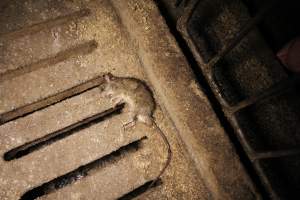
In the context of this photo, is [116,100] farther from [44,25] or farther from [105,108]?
[44,25]

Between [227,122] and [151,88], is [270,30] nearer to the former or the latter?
[227,122]

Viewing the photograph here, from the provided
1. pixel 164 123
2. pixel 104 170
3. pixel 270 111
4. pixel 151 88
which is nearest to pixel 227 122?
pixel 270 111

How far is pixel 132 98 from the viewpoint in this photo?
6.01 feet

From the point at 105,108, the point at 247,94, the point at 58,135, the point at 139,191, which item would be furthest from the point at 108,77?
the point at 247,94

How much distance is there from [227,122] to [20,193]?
4.22 feet

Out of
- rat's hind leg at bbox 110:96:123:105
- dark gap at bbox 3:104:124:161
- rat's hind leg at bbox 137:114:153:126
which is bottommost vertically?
rat's hind leg at bbox 137:114:153:126

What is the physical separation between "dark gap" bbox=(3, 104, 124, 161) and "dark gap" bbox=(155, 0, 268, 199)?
555 millimetres

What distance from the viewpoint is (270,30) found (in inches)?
68.6

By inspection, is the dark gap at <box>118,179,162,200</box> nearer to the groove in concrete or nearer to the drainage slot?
the groove in concrete

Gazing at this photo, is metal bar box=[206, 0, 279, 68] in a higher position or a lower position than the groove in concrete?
lower

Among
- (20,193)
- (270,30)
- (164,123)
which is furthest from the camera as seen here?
(164,123)

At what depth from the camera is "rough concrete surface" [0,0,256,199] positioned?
1.70 metres

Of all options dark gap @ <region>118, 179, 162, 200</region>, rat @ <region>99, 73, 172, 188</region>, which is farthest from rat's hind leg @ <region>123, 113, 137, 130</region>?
dark gap @ <region>118, 179, 162, 200</region>

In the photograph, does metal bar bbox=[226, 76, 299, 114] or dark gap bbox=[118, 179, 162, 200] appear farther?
dark gap bbox=[118, 179, 162, 200]
